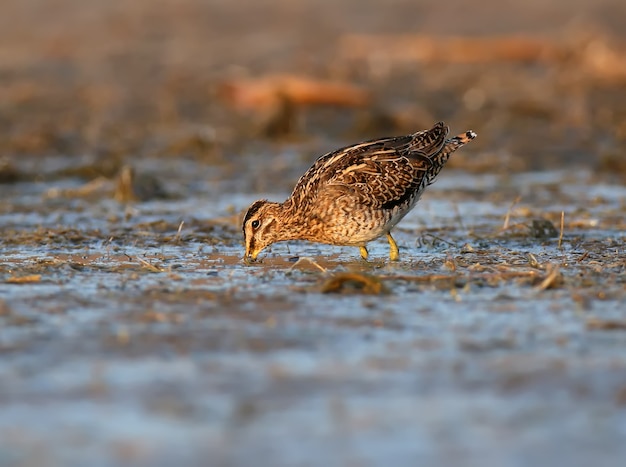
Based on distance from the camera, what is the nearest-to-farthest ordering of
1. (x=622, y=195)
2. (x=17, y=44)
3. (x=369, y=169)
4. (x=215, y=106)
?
1. (x=369, y=169)
2. (x=622, y=195)
3. (x=215, y=106)
4. (x=17, y=44)

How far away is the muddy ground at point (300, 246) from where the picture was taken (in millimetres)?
5410

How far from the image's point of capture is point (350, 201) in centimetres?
998

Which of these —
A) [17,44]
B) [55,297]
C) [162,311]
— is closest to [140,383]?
[162,311]

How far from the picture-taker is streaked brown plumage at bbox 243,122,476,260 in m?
9.92

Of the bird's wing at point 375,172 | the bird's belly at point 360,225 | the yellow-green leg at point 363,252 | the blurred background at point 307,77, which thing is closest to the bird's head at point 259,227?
the bird's wing at point 375,172

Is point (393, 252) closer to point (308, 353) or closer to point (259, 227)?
point (259, 227)

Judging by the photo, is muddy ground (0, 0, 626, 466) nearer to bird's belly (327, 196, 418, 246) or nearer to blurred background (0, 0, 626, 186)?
blurred background (0, 0, 626, 186)

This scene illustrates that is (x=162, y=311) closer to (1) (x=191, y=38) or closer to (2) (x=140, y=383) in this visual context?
(2) (x=140, y=383)

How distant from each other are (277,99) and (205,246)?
7115 mm

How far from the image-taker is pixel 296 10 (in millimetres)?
24578

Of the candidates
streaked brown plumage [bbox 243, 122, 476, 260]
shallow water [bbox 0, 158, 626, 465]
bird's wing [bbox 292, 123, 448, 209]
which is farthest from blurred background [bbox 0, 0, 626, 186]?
shallow water [bbox 0, 158, 626, 465]

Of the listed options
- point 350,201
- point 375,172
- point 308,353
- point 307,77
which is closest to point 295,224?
point 350,201

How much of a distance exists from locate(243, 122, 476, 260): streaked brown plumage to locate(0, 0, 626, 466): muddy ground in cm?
27

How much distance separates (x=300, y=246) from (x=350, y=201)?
1.15 m
